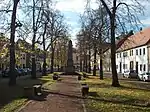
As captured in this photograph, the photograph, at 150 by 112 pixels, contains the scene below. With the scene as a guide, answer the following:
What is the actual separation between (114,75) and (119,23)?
4.43 metres

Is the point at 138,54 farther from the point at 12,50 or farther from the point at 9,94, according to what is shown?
the point at 9,94

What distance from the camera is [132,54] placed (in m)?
80.4

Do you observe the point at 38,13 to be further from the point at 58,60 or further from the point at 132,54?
the point at 58,60

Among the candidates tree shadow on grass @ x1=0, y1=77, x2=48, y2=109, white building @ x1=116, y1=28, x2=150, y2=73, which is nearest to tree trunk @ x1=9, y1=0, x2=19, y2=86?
tree shadow on grass @ x1=0, y1=77, x2=48, y2=109

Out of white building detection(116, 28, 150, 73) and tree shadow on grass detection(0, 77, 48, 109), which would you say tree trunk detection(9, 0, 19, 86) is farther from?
white building detection(116, 28, 150, 73)

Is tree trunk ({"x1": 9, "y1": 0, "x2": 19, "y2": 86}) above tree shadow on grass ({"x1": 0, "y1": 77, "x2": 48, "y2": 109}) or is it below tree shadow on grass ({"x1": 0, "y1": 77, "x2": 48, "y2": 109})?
above

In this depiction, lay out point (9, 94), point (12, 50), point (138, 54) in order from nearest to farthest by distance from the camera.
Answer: point (9, 94), point (12, 50), point (138, 54)

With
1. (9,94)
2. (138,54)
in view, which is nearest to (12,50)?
(9,94)

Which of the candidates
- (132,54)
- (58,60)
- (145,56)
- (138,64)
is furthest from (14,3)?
(58,60)

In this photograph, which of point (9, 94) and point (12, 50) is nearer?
point (9, 94)

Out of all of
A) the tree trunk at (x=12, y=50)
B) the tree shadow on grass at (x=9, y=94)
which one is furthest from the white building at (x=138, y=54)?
the tree shadow on grass at (x=9, y=94)

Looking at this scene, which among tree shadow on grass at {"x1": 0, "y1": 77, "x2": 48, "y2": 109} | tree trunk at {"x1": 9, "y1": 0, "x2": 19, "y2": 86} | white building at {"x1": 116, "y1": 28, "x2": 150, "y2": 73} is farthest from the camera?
white building at {"x1": 116, "y1": 28, "x2": 150, "y2": 73}

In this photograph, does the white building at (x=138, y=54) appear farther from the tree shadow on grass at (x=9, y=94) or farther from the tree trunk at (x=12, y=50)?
the tree shadow on grass at (x=9, y=94)

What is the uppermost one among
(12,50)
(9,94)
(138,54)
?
(138,54)
